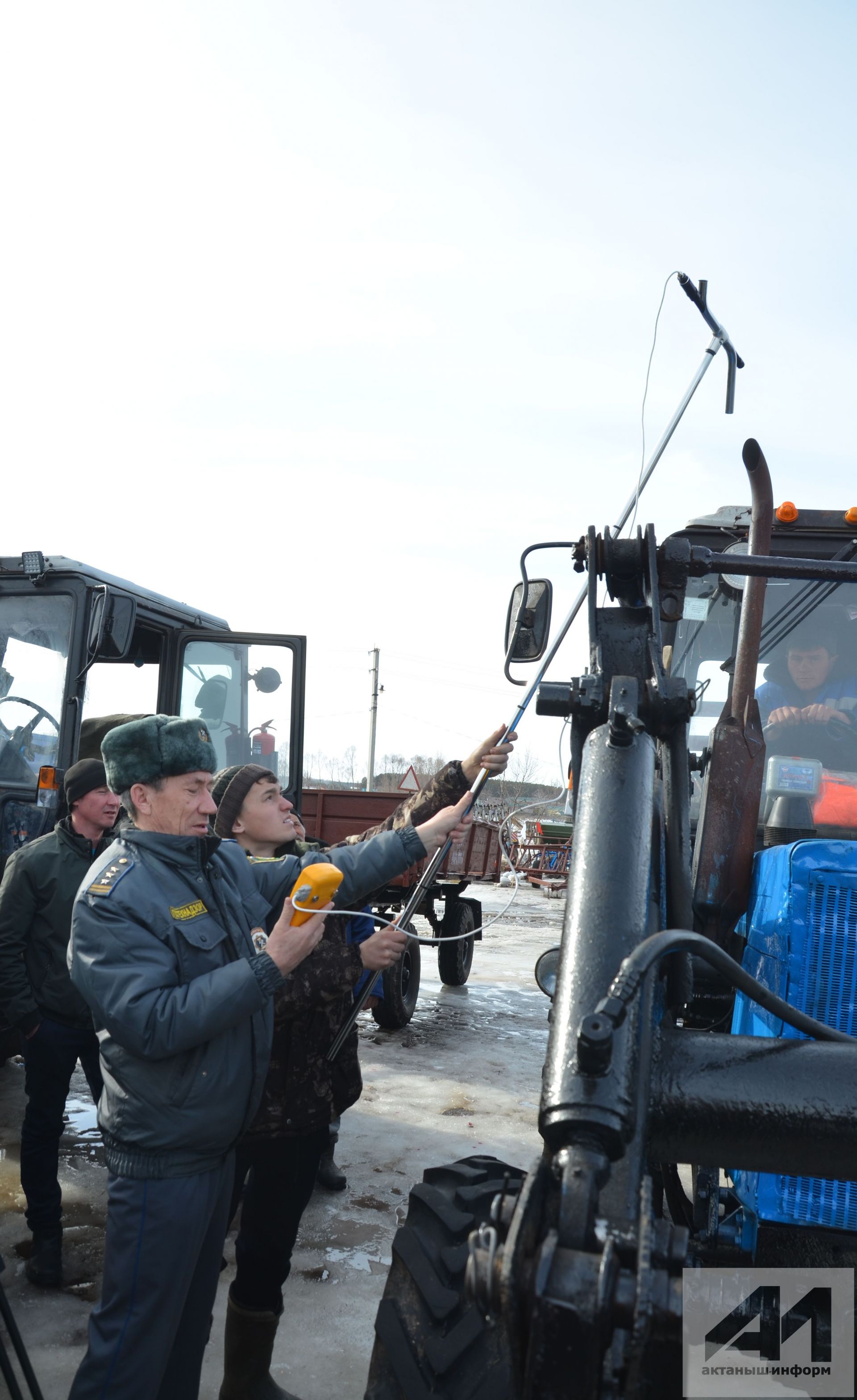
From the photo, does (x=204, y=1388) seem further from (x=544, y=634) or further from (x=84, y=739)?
(x=84, y=739)

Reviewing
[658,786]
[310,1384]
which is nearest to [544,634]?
[658,786]

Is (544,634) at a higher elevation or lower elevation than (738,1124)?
higher

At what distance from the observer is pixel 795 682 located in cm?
352

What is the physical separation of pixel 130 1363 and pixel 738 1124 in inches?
61.0

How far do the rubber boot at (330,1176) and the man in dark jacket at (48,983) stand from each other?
112cm

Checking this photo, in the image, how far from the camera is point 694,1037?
71.6 inches

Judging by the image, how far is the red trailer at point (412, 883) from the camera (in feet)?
26.8

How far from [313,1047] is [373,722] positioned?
33.9 metres

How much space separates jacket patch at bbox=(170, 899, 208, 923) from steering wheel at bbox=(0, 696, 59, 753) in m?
3.68

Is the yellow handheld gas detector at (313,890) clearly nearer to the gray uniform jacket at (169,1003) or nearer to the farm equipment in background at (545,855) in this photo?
the gray uniform jacket at (169,1003)

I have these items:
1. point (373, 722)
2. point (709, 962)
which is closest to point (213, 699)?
point (709, 962)

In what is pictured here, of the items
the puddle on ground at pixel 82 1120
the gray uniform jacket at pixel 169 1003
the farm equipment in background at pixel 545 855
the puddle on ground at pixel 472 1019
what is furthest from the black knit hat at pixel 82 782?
the farm equipment in background at pixel 545 855

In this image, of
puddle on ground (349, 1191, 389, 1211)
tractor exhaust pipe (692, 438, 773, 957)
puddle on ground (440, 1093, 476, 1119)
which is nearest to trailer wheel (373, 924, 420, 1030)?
puddle on ground (440, 1093, 476, 1119)

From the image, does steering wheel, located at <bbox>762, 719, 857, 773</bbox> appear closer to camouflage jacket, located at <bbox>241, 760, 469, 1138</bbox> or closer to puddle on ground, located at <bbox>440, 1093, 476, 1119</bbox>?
camouflage jacket, located at <bbox>241, 760, 469, 1138</bbox>
